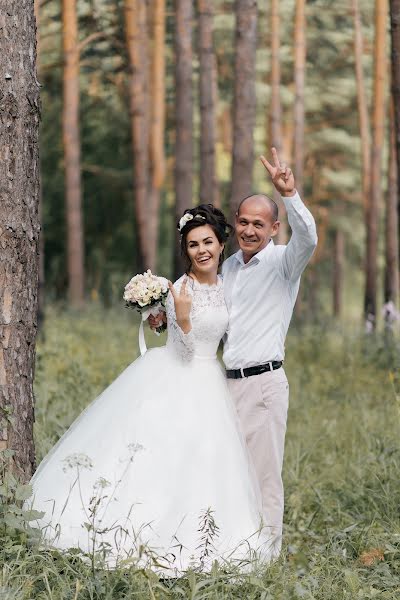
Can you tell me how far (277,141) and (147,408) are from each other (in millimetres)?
20046

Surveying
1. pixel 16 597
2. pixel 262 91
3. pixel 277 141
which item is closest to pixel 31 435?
pixel 16 597

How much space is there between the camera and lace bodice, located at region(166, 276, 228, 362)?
5.74 meters

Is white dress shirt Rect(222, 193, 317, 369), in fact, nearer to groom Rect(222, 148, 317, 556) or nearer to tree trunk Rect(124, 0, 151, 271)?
groom Rect(222, 148, 317, 556)

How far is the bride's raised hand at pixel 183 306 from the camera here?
18.5 ft

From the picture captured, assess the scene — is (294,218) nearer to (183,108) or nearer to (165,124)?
(183,108)

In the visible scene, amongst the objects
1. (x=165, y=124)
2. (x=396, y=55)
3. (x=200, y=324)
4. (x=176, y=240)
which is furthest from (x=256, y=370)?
(x=165, y=124)

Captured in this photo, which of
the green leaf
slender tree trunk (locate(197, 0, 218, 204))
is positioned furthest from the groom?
slender tree trunk (locate(197, 0, 218, 204))

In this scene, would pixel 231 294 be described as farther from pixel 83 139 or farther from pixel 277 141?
pixel 83 139

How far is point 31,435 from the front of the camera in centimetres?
563

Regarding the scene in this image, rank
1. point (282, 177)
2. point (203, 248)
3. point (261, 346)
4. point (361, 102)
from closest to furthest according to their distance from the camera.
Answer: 1. point (282, 177)
2. point (203, 248)
3. point (261, 346)
4. point (361, 102)

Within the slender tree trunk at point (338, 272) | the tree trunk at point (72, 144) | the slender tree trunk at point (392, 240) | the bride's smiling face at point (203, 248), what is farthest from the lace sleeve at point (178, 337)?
the slender tree trunk at point (338, 272)

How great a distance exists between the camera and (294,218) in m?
5.63

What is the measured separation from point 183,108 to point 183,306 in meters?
12.3

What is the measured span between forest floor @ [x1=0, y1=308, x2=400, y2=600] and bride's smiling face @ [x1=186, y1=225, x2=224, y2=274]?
1.45 m
